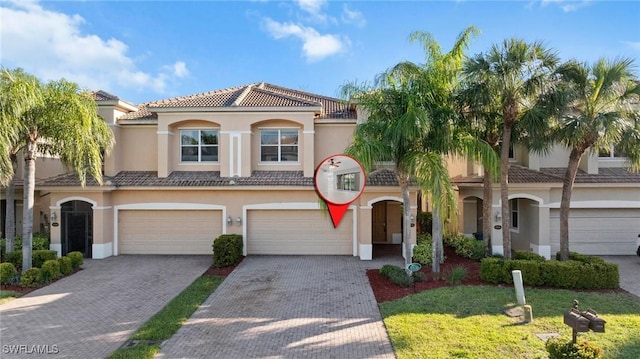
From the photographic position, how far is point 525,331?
7.48 m

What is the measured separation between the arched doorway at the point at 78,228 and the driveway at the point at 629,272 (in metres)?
20.7

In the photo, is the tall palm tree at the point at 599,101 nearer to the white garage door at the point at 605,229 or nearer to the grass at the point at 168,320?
the white garage door at the point at 605,229

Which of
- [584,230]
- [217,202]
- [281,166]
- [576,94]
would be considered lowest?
[584,230]

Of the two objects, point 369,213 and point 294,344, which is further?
point 369,213

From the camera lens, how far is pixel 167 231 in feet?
51.8

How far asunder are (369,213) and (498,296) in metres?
6.17

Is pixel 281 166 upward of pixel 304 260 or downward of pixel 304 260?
upward

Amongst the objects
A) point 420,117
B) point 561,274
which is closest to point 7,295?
point 420,117

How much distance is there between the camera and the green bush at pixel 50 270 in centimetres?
1152

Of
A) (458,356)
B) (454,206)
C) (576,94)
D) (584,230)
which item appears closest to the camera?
(458,356)

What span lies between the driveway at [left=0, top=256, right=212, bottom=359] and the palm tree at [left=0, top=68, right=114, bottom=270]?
2.48 metres

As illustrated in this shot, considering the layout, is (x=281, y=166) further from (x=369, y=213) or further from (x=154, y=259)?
(x=154, y=259)

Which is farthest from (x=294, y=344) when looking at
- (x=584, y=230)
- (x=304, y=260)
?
(x=584, y=230)

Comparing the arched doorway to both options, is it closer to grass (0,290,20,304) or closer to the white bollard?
grass (0,290,20,304)
